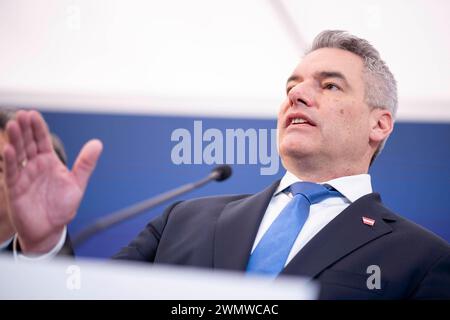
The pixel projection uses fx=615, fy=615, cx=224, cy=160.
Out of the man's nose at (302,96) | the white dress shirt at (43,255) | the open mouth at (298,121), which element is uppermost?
the man's nose at (302,96)

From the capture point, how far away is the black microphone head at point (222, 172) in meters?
2.03

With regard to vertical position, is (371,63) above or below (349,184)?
above

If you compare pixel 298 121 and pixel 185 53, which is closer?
pixel 298 121

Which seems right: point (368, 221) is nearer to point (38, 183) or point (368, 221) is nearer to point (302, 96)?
point (302, 96)

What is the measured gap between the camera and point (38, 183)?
173 cm

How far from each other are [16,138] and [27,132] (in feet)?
0.11

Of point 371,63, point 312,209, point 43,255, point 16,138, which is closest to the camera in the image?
point 16,138

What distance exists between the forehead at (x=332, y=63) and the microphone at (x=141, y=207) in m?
0.41

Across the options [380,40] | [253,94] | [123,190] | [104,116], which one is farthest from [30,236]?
[380,40]

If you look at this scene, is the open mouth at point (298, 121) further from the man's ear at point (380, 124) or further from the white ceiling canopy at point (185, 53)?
the man's ear at point (380, 124)

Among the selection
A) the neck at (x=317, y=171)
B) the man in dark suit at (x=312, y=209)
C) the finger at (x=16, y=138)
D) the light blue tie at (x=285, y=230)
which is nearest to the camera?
the finger at (x=16, y=138)

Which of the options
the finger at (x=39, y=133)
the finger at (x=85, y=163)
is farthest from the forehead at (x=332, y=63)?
the finger at (x=39, y=133)

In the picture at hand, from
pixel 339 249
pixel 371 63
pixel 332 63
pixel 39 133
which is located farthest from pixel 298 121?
pixel 39 133
